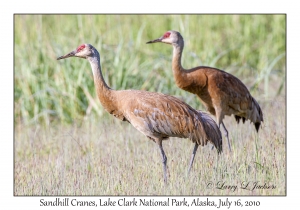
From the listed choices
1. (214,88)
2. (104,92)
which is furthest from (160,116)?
(214,88)

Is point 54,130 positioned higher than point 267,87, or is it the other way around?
point 267,87

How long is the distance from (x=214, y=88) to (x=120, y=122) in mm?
2115

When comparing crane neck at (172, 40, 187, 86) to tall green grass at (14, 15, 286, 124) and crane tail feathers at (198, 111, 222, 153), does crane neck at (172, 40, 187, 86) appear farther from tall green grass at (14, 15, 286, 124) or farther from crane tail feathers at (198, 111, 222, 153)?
tall green grass at (14, 15, 286, 124)

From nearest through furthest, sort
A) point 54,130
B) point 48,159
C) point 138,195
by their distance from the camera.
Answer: point 138,195 → point 48,159 → point 54,130

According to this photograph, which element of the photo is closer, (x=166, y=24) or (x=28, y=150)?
(x=28, y=150)

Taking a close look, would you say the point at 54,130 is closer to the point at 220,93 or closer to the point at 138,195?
the point at 220,93

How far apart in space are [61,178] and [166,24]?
24.0 feet

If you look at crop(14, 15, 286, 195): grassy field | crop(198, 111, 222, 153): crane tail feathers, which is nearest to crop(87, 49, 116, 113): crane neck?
crop(14, 15, 286, 195): grassy field

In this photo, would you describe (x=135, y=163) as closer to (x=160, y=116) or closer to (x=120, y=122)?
(x=160, y=116)

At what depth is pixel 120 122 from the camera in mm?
10070

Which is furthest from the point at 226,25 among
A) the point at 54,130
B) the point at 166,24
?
the point at 54,130

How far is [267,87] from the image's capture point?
36.6ft

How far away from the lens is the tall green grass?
1098 cm

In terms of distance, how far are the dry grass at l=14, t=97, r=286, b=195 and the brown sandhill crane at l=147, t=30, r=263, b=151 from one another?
1.15 feet
